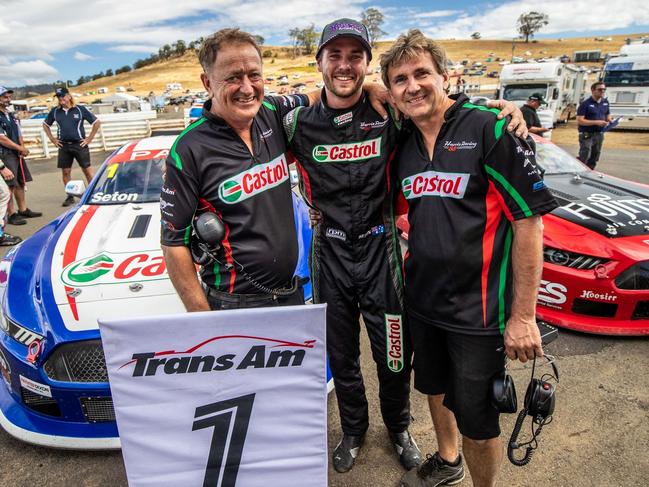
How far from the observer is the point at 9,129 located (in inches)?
279

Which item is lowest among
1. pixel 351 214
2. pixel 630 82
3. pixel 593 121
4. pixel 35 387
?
pixel 630 82

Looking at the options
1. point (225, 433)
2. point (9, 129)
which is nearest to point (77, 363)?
point (225, 433)

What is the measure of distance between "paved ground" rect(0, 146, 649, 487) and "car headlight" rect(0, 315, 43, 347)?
2.00 ft

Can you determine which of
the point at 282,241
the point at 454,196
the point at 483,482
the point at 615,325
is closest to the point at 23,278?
the point at 282,241

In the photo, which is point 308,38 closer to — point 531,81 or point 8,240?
point 531,81

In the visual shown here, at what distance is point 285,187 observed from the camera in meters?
2.07

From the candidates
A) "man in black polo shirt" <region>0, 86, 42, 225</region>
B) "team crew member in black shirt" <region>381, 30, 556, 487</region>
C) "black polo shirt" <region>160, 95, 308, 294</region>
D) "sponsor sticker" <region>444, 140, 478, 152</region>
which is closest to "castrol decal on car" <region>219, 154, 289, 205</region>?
"black polo shirt" <region>160, 95, 308, 294</region>

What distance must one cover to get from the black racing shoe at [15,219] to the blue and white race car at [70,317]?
449 cm

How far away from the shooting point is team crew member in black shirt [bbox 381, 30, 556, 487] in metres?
1.70

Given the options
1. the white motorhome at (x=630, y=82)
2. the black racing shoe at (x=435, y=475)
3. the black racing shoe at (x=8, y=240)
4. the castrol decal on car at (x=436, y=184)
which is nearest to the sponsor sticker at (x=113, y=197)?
the castrol decal on car at (x=436, y=184)

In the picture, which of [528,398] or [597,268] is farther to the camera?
[597,268]

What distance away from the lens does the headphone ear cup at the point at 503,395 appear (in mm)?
1769

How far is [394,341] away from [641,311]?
7.32ft

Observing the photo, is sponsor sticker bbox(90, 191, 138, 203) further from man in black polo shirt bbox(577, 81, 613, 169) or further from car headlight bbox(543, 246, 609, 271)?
man in black polo shirt bbox(577, 81, 613, 169)
